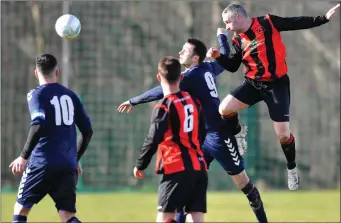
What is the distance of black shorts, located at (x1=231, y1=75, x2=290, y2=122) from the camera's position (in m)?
10.2

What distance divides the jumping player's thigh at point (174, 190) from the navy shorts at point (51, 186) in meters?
1.02

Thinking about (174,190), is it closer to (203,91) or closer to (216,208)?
(203,91)

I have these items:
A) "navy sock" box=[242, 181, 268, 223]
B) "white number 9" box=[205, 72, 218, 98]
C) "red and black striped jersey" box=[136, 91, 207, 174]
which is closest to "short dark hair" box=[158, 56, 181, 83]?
"red and black striped jersey" box=[136, 91, 207, 174]

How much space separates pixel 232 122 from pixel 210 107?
1.38 feet

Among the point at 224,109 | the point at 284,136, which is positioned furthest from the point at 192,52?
the point at 284,136

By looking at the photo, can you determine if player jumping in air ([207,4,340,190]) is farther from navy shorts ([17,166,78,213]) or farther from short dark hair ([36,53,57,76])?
navy shorts ([17,166,78,213])

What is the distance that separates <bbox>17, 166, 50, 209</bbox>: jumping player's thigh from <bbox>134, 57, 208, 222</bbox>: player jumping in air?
39.6 inches

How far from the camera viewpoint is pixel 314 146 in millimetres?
22516

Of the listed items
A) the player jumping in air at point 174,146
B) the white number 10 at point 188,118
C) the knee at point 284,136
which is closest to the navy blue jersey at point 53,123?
the player jumping in air at point 174,146

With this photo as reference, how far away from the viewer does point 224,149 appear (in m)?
10.2

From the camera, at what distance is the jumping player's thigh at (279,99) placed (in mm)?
10180

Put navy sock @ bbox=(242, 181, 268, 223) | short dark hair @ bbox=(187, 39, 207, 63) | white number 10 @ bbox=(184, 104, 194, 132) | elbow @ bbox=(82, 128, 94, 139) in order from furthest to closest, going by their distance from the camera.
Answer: navy sock @ bbox=(242, 181, 268, 223) → short dark hair @ bbox=(187, 39, 207, 63) → elbow @ bbox=(82, 128, 94, 139) → white number 10 @ bbox=(184, 104, 194, 132)

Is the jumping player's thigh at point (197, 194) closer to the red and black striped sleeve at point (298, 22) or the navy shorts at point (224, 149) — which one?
the navy shorts at point (224, 149)

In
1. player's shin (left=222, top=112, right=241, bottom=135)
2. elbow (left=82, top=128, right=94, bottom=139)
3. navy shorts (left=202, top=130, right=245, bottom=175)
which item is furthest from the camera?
player's shin (left=222, top=112, right=241, bottom=135)
